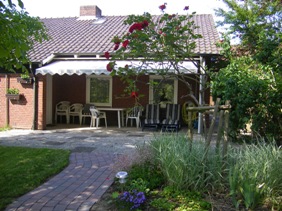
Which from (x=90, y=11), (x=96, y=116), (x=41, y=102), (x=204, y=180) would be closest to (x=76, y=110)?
(x=96, y=116)

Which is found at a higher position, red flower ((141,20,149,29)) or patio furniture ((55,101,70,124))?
red flower ((141,20,149,29))

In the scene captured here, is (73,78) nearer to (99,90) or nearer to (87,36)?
(99,90)

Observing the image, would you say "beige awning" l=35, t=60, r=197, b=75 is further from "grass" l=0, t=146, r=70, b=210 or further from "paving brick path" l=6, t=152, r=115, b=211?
"paving brick path" l=6, t=152, r=115, b=211

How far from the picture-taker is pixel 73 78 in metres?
15.9

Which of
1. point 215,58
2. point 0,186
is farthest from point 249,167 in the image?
point 215,58

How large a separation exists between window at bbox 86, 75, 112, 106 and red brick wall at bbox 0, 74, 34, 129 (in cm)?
342

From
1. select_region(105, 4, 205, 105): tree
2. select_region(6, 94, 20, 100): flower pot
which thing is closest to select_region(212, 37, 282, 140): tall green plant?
select_region(105, 4, 205, 105): tree

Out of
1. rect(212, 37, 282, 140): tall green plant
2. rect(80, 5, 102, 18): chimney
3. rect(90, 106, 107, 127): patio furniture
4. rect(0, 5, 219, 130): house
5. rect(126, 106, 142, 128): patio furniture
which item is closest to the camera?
rect(212, 37, 282, 140): tall green plant

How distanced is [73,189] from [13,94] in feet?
30.8

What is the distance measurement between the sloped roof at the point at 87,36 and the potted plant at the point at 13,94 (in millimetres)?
1657

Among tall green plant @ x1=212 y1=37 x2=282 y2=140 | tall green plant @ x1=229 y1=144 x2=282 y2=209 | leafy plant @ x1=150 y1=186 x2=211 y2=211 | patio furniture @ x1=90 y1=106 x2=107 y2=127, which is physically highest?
tall green plant @ x1=212 y1=37 x2=282 y2=140

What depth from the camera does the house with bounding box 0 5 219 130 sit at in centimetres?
1277

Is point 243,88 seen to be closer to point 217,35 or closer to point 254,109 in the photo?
point 254,109

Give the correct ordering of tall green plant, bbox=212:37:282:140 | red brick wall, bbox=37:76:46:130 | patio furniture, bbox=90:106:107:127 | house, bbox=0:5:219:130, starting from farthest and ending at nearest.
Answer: patio furniture, bbox=90:106:107:127
red brick wall, bbox=37:76:46:130
house, bbox=0:5:219:130
tall green plant, bbox=212:37:282:140
